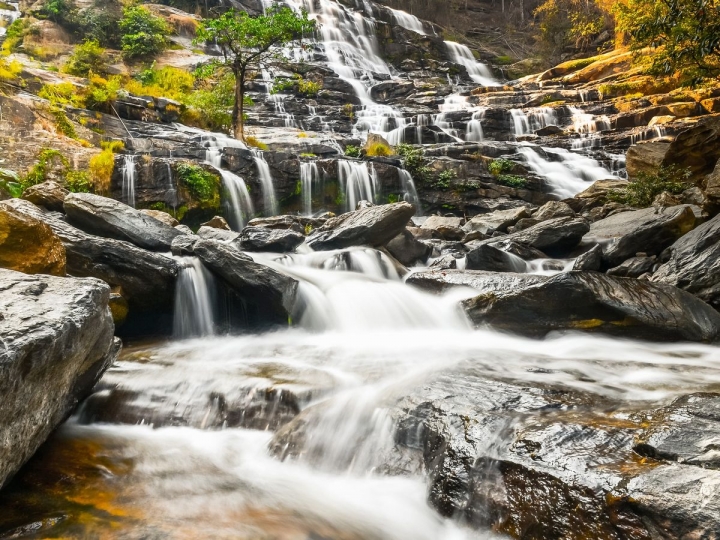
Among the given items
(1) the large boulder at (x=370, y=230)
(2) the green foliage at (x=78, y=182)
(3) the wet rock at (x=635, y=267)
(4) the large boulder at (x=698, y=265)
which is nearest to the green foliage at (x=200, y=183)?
(2) the green foliage at (x=78, y=182)

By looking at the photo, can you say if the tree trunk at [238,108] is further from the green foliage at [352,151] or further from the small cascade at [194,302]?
the small cascade at [194,302]

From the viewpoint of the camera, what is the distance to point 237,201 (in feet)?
41.0

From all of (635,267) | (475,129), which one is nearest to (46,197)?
(635,267)

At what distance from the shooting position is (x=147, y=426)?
3547 mm

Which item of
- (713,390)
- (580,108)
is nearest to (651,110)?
(580,108)

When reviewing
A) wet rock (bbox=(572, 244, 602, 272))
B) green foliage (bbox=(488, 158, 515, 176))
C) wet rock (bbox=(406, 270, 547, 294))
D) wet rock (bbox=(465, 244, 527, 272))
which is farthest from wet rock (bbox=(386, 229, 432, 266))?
green foliage (bbox=(488, 158, 515, 176))

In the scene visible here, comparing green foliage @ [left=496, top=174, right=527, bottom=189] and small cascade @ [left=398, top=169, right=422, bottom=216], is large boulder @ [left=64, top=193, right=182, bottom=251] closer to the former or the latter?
small cascade @ [left=398, top=169, right=422, bottom=216]

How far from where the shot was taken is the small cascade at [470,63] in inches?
1266

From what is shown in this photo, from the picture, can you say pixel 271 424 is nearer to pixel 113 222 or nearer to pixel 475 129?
pixel 113 222

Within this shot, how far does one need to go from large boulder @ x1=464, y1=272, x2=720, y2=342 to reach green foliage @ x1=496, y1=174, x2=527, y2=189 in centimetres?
1070

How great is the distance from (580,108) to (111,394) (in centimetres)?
2371

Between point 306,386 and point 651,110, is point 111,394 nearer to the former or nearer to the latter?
point 306,386

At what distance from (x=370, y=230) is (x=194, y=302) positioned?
3860 mm

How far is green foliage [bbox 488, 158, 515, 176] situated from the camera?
15.7m
